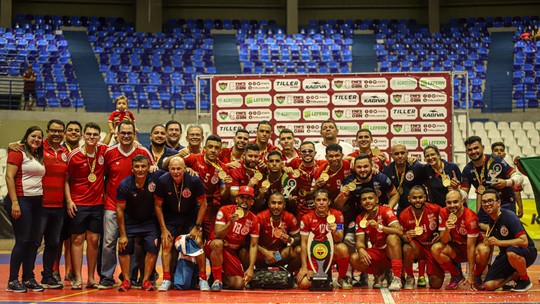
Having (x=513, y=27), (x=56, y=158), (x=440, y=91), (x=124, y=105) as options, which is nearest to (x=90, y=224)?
(x=56, y=158)

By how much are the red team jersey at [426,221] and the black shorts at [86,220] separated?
13.3ft

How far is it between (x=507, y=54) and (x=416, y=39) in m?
3.76

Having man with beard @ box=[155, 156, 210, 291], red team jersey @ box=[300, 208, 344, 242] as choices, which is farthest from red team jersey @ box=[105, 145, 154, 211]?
red team jersey @ box=[300, 208, 344, 242]

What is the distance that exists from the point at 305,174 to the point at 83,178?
295 centimetres

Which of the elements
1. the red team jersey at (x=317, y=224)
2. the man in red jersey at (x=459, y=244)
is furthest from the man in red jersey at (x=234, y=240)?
the man in red jersey at (x=459, y=244)

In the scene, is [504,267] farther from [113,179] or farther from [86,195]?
[86,195]

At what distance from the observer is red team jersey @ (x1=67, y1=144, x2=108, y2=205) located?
8.71 metres

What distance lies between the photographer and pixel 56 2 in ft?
96.6

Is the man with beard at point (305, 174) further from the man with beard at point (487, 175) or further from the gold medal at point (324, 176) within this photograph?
the man with beard at point (487, 175)

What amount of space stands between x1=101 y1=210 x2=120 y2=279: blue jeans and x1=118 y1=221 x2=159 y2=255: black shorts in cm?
19

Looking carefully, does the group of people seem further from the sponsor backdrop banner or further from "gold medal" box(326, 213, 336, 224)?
the sponsor backdrop banner

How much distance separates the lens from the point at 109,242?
8.77 m

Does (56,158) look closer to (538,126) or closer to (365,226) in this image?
(365,226)

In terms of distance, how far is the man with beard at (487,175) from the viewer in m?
9.43
